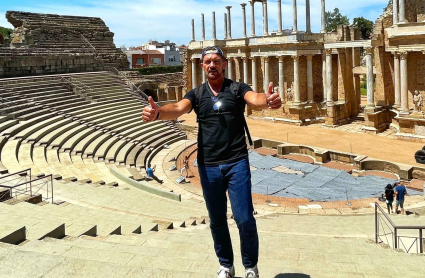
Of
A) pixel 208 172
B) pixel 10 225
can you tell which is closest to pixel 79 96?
pixel 10 225

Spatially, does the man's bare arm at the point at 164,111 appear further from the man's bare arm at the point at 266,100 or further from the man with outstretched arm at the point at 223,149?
the man's bare arm at the point at 266,100

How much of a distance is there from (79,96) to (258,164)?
38.1 feet

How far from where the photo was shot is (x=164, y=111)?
4.10m

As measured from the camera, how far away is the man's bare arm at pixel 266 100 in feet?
12.6

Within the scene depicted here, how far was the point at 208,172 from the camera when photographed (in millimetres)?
4113

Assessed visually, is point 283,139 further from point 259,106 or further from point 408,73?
Result: point 259,106

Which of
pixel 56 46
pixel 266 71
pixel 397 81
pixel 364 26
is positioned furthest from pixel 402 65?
pixel 364 26

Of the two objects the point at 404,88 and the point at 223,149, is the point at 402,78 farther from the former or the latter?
the point at 223,149

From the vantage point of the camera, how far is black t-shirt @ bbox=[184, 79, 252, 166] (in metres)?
4.09

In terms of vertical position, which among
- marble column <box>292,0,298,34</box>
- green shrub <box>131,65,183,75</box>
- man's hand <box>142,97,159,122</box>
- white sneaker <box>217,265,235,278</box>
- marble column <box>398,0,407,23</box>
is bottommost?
white sneaker <box>217,265,235,278</box>

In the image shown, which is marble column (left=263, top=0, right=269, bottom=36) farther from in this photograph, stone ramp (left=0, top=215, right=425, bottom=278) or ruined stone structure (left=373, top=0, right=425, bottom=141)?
stone ramp (left=0, top=215, right=425, bottom=278)

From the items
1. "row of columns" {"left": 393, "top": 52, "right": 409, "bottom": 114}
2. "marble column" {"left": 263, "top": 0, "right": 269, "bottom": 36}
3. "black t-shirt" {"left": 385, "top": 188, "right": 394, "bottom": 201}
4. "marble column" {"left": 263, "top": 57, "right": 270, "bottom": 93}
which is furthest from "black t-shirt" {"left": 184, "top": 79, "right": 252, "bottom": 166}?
"marble column" {"left": 263, "top": 0, "right": 269, "bottom": 36}

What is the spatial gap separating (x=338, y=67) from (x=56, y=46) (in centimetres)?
2199

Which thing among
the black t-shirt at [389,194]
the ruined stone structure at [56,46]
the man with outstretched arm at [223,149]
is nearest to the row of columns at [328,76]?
the ruined stone structure at [56,46]
